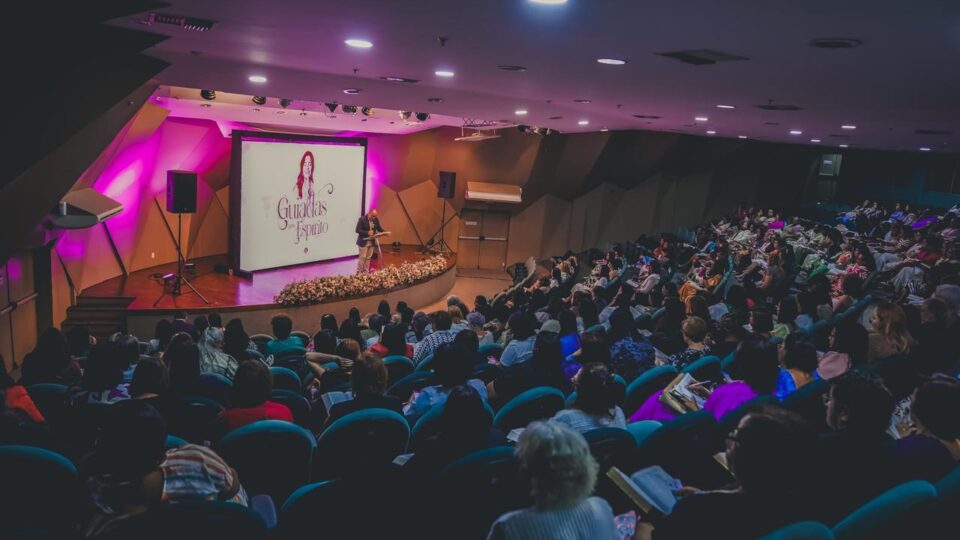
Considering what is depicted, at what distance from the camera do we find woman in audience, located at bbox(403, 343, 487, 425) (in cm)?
357

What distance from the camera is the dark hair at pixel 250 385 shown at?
122 inches

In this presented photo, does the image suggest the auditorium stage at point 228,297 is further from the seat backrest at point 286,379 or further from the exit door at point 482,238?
the seat backrest at point 286,379

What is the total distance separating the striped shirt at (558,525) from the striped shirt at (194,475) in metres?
0.96

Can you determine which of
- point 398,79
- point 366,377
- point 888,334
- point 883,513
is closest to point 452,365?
point 366,377

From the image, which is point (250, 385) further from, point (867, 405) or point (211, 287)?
point (211, 287)

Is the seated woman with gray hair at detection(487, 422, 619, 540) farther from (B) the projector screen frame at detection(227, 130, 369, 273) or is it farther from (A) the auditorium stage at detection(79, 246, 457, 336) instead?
(B) the projector screen frame at detection(227, 130, 369, 273)

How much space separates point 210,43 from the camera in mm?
4730

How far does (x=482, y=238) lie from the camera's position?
1786 centimetres

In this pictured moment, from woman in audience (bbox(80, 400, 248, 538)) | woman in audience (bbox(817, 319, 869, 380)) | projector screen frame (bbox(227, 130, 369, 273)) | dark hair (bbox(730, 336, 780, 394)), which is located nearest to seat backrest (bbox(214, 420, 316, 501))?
woman in audience (bbox(80, 400, 248, 538))

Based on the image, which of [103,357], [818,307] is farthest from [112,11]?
[818,307]

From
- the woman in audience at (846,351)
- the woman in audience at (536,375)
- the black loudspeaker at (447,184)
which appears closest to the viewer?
the woman in audience at (536,375)

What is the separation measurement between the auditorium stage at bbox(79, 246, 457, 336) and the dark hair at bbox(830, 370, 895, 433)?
8819 millimetres

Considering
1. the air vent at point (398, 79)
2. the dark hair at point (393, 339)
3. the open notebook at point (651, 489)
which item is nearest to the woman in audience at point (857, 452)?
the open notebook at point (651, 489)

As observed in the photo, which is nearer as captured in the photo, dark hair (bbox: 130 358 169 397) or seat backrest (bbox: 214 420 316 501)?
seat backrest (bbox: 214 420 316 501)
